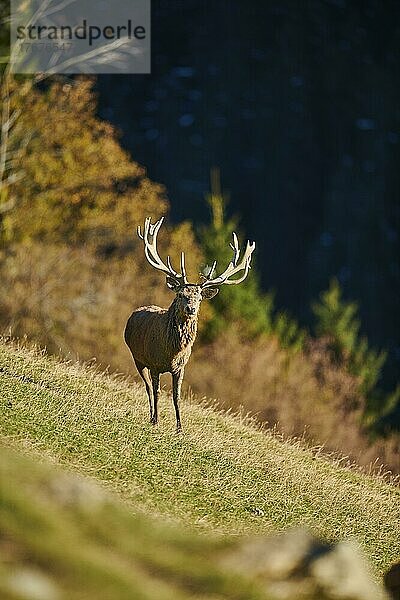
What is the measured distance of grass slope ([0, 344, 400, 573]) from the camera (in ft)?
44.9

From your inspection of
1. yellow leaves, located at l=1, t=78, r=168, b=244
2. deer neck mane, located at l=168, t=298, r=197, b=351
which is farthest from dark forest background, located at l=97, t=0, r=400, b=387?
deer neck mane, located at l=168, t=298, r=197, b=351

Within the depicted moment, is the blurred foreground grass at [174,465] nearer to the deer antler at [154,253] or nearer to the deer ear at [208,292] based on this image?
the deer ear at [208,292]

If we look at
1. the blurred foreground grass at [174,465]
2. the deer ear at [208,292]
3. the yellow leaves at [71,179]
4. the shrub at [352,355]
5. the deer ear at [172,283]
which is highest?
the yellow leaves at [71,179]

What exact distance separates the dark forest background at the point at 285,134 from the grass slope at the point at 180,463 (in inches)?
2824

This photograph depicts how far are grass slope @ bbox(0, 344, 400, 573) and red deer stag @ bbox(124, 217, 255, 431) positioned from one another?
0.77 metres

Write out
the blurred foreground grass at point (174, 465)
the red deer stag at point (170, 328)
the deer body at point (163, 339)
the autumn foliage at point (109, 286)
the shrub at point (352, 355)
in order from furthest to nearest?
the shrub at point (352, 355), the autumn foliage at point (109, 286), the deer body at point (163, 339), the red deer stag at point (170, 328), the blurred foreground grass at point (174, 465)

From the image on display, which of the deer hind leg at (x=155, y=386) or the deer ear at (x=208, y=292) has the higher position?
the deer ear at (x=208, y=292)

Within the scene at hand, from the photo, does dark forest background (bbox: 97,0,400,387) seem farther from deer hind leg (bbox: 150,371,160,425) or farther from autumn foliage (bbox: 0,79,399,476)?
deer hind leg (bbox: 150,371,160,425)

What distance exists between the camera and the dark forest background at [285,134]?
9938 centimetres

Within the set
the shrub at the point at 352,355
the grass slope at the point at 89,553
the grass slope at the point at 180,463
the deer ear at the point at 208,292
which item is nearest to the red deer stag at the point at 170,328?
the deer ear at the point at 208,292

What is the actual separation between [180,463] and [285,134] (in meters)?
96.6

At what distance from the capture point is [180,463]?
49.4ft

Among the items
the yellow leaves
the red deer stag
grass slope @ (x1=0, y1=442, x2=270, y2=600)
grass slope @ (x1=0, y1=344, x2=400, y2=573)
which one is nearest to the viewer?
grass slope @ (x1=0, y1=442, x2=270, y2=600)

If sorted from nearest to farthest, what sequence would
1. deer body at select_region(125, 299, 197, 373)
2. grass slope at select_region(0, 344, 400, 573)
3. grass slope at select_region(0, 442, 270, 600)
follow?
grass slope at select_region(0, 442, 270, 600) → grass slope at select_region(0, 344, 400, 573) → deer body at select_region(125, 299, 197, 373)
